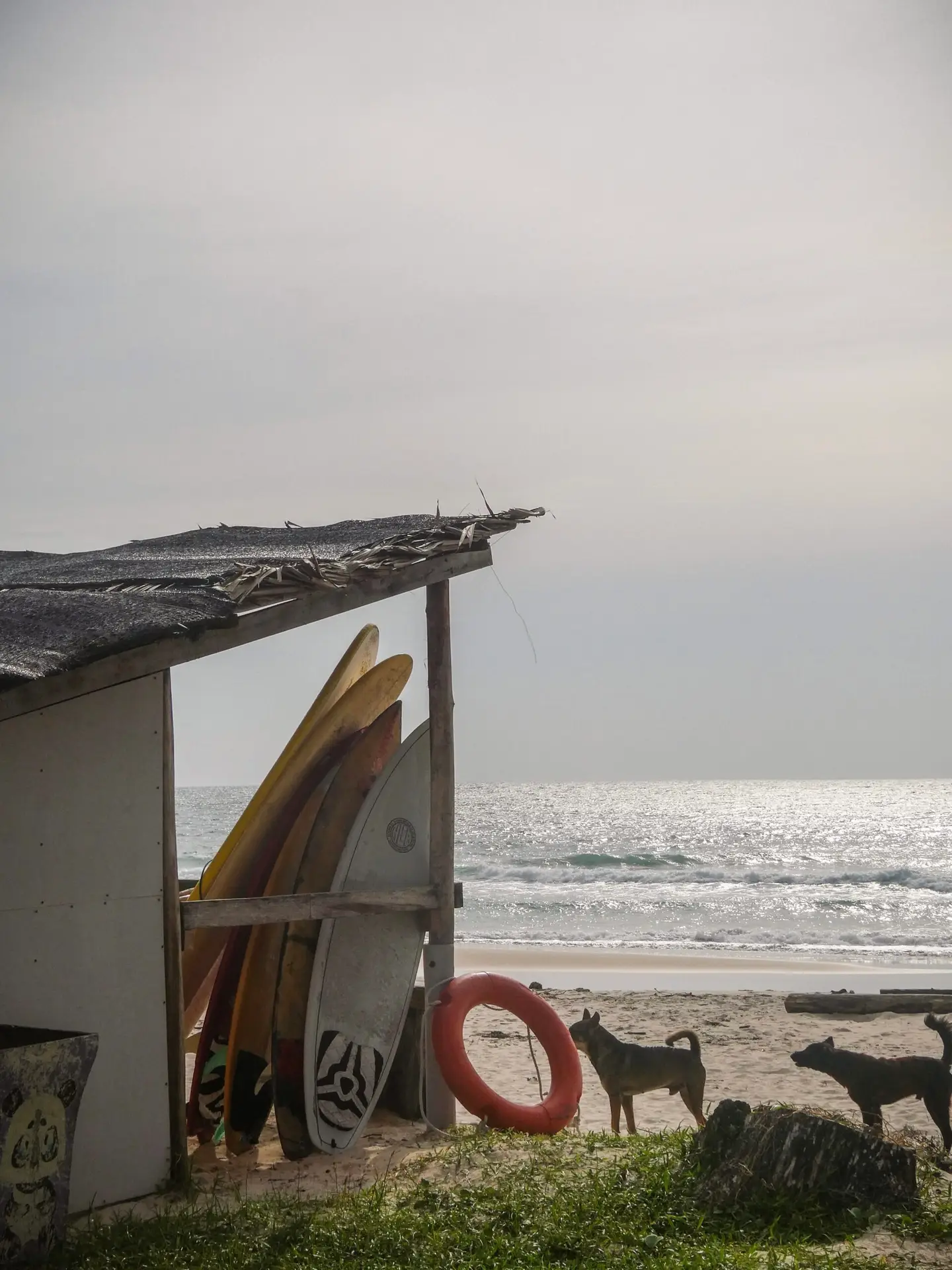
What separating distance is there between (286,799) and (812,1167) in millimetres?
3484

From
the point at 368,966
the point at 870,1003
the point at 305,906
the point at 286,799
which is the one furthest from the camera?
the point at 870,1003

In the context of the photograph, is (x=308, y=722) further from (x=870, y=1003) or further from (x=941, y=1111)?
(x=870, y=1003)

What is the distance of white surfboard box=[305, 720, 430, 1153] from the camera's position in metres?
5.83

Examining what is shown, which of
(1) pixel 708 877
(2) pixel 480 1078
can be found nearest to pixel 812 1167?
(2) pixel 480 1078

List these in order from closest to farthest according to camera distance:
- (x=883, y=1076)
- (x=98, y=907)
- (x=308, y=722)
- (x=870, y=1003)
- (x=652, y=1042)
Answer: (x=98, y=907), (x=883, y=1076), (x=308, y=722), (x=652, y=1042), (x=870, y=1003)

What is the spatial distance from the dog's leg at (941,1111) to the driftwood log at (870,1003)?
5877 mm

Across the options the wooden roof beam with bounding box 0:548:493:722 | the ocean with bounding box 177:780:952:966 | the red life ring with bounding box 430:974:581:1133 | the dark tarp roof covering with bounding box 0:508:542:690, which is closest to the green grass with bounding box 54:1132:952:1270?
the red life ring with bounding box 430:974:581:1133

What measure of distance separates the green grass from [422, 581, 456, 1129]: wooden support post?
1218mm

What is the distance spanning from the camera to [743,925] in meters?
23.1

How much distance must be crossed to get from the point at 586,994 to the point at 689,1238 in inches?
367

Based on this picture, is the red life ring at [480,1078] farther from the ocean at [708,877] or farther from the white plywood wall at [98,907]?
the ocean at [708,877]

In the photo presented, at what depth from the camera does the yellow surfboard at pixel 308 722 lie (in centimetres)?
683

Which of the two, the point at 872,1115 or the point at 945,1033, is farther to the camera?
the point at 945,1033

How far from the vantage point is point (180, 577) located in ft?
17.1
